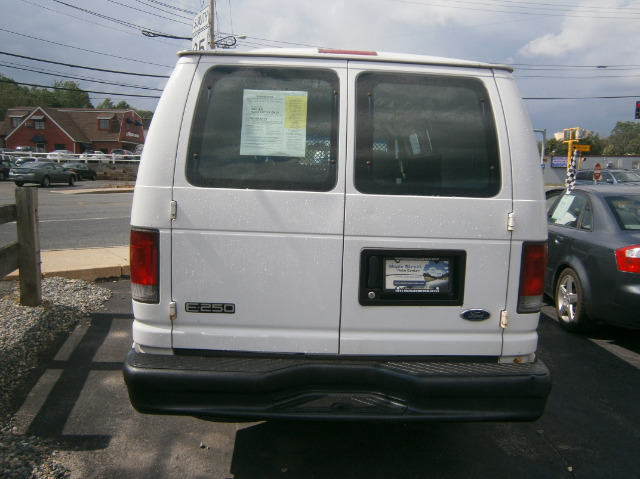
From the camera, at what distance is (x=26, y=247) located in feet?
18.4

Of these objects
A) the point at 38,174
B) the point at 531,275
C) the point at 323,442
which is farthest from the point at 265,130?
the point at 38,174

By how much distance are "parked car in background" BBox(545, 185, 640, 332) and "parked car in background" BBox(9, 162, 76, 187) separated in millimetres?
30395

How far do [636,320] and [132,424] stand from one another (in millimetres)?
4440

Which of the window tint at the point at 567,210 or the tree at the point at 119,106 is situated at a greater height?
the tree at the point at 119,106

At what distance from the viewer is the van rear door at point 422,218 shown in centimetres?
280

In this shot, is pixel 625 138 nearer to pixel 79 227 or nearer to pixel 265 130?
pixel 79 227

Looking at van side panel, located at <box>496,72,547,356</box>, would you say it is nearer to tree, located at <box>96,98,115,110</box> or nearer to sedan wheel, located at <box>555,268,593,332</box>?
sedan wheel, located at <box>555,268,593,332</box>

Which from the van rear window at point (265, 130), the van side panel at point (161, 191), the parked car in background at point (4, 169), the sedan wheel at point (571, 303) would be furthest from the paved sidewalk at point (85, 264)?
the parked car in background at point (4, 169)

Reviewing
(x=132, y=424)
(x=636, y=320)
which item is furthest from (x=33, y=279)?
(x=636, y=320)

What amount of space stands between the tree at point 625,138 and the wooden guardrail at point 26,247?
9779cm

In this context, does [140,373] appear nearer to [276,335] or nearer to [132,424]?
[276,335]

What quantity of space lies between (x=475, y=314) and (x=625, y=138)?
111798mm

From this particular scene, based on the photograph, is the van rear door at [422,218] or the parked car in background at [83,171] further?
the parked car in background at [83,171]

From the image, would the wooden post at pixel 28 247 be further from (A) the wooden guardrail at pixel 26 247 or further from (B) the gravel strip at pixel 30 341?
(B) the gravel strip at pixel 30 341
